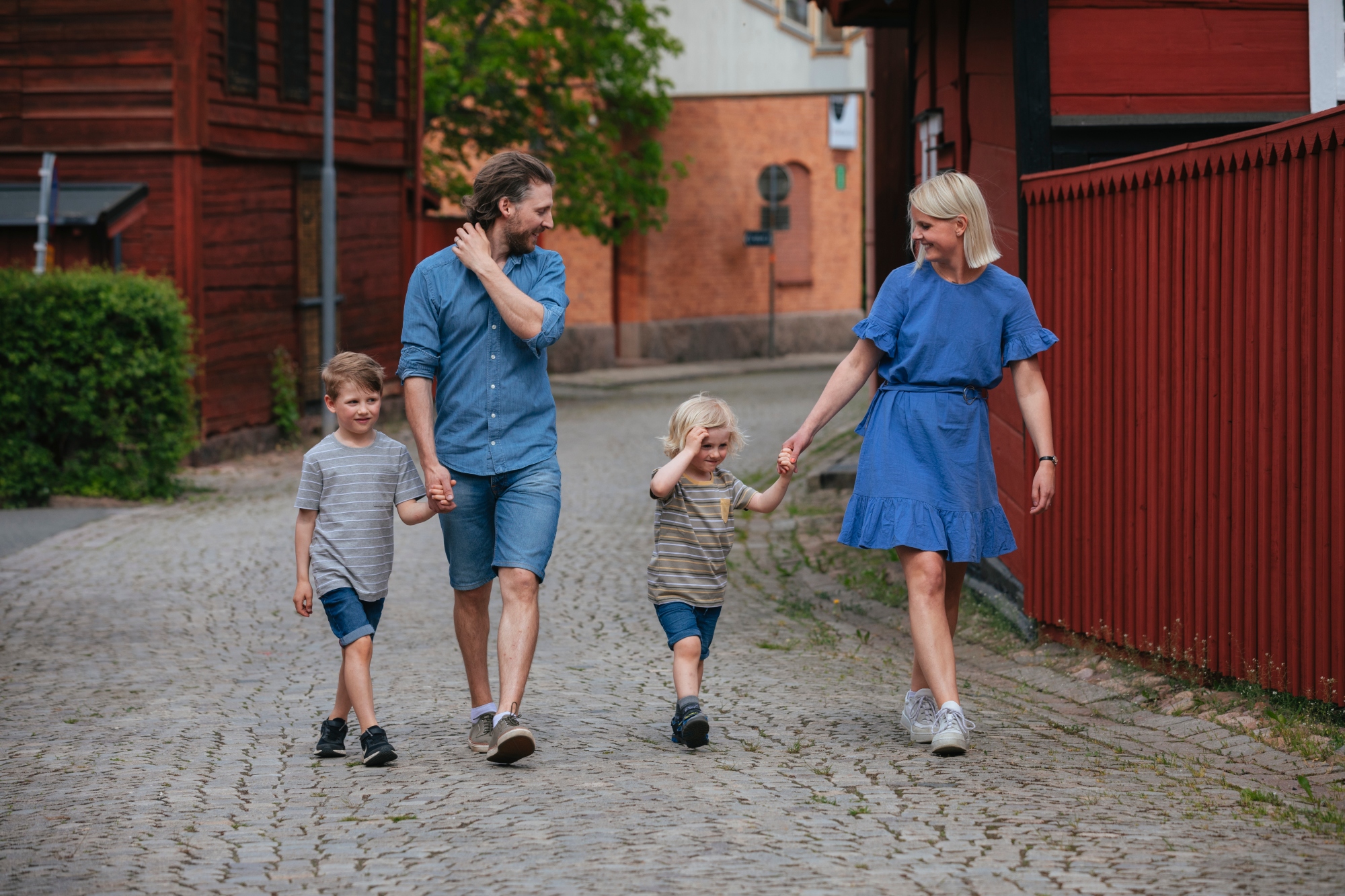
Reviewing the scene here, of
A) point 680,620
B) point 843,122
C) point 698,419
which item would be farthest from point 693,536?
point 843,122

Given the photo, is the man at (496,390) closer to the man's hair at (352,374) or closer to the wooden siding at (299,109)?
the man's hair at (352,374)

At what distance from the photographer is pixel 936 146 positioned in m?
9.58

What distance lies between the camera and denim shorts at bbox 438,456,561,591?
4.93m

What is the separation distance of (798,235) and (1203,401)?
91.6 ft

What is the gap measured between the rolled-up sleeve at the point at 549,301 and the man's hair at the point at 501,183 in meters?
0.23

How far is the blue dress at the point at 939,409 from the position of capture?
16.5 ft

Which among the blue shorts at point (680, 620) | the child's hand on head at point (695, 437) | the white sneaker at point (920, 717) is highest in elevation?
the child's hand on head at point (695, 437)

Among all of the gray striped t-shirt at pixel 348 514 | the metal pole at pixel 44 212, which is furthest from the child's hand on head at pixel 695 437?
the metal pole at pixel 44 212

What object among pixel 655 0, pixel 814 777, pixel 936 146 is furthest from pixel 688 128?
pixel 814 777

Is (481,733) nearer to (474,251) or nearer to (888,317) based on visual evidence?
(474,251)

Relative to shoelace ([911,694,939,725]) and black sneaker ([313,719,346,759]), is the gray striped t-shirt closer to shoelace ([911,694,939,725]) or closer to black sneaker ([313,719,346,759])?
black sneaker ([313,719,346,759])

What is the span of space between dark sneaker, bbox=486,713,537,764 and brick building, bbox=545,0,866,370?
22411mm

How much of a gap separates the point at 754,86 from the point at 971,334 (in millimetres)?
23336

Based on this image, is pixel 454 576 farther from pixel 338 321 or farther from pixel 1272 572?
pixel 338 321
